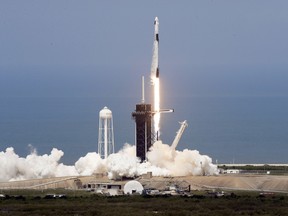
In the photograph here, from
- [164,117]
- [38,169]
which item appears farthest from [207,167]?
[164,117]

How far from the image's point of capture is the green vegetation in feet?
238

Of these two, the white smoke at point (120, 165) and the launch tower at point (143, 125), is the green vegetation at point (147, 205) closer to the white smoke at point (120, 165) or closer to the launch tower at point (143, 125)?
the white smoke at point (120, 165)

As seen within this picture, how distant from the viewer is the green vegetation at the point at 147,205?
238 feet

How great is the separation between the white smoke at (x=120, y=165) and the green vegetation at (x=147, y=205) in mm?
6208

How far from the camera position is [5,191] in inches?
3314

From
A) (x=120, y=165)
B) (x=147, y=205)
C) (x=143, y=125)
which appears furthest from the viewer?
(x=143, y=125)

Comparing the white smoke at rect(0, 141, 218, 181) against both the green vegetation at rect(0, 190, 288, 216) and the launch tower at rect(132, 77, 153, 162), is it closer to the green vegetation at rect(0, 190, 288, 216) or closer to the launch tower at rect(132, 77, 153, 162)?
the launch tower at rect(132, 77, 153, 162)

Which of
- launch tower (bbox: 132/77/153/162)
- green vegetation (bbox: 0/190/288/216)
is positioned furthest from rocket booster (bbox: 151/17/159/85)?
green vegetation (bbox: 0/190/288/216)

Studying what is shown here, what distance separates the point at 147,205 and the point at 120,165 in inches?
464

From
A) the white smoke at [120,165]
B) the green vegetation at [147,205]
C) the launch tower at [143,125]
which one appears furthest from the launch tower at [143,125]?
the green vegetation at [147,205]

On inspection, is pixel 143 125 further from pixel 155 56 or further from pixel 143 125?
pixel 155 56

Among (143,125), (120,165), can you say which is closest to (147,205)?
(120,165)

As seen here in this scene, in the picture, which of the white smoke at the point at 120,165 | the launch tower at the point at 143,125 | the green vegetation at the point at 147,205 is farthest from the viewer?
the launch tower at the point at 143,125

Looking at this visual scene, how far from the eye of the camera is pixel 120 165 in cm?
8706
